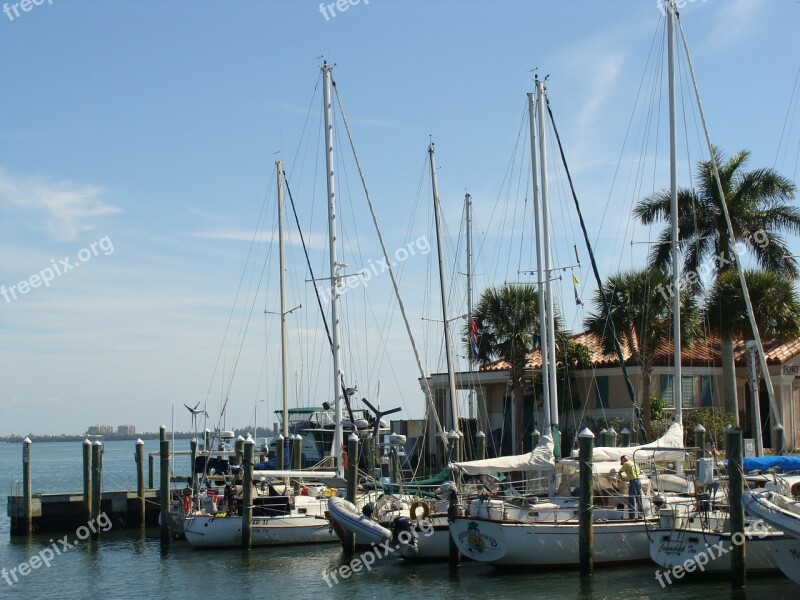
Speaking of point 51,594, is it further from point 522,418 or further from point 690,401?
point 690,401

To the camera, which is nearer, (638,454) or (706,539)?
(706,539)

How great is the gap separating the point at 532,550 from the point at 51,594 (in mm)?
13168

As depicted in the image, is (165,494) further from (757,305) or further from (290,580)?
(757,305)

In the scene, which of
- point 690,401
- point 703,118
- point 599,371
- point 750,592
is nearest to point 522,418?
point 599,371

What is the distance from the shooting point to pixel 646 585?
24609 mm

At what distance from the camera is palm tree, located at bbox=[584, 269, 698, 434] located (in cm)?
4150

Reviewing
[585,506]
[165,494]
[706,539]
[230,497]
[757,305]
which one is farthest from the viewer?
[757,305]

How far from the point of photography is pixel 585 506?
25.1 metres

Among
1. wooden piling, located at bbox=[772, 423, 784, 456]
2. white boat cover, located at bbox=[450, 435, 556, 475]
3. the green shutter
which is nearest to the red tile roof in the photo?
the green shutter

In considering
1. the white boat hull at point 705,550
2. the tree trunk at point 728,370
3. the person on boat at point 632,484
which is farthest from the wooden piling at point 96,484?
the tree trunk at point 728,370

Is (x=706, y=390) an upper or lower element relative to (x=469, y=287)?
lower

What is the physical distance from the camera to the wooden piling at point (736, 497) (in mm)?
22922

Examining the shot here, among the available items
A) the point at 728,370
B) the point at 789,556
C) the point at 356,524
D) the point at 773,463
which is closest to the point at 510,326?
the point at 728,370

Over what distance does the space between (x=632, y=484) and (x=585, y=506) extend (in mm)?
2954
